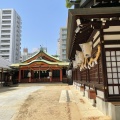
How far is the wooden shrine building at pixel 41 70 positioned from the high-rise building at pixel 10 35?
1946 inches

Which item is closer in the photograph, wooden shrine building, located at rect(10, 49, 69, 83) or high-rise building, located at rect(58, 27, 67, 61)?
wooden shrine building, located at rect(10, 49, 69, 83)

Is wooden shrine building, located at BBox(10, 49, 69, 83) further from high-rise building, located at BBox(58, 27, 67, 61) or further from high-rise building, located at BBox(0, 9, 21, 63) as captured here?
high-rise building, located at BBox(58, 27, 67, 61)

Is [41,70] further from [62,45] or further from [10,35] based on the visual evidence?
[10,35]

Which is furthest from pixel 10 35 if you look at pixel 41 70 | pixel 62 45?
pixel 41 70

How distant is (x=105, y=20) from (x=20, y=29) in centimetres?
9759

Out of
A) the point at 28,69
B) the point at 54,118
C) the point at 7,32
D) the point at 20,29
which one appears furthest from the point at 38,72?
the point at 20,29

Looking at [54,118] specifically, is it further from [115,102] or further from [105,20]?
[105,20]

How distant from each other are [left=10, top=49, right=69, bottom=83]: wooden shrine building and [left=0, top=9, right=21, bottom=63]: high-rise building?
1946 inches

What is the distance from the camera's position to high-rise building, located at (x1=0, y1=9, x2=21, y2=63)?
271ft

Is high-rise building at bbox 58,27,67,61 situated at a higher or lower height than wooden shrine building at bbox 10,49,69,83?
higher

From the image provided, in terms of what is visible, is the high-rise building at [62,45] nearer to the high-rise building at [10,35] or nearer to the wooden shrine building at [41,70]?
the high-rise building at [10,35]

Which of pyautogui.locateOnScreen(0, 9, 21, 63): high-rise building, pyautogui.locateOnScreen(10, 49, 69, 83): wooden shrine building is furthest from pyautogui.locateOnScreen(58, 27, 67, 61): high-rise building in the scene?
pyautogui.locateOnScreen(10, 49, 69, 83): wooden shrine building

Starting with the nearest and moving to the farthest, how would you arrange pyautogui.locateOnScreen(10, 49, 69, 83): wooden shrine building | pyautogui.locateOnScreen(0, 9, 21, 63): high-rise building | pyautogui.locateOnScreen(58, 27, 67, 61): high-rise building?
pyautogui.locateOnScreen(10, 49, 69, 83): wooden shrine building, pyautogui.locateOnScreen(0, 9, 21, 63): high-rise building, pyautogui.locateOnScreen(58, 27, 67, 61): high-rise building

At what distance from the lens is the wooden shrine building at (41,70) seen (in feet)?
101
